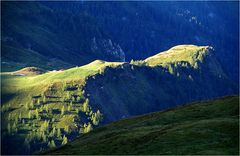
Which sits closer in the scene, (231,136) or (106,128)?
(231,136)

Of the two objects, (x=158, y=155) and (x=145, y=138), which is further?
(x=145, y=138)

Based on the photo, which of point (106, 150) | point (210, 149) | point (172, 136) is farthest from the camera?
point (106, 150)

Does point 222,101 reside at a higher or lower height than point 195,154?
higher

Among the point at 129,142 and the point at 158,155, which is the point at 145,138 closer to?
the point at 129,142

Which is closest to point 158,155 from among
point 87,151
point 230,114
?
point 87,151

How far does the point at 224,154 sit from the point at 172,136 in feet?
74.0

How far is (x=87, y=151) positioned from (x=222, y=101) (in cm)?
4630

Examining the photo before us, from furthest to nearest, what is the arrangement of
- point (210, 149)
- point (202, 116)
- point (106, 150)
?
point (202, 116), point (106, 150), point (210, 149)

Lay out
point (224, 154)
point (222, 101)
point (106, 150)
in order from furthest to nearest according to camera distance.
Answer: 1. point (222, 101)
2. point (106, 150)
3. point (224, 154)

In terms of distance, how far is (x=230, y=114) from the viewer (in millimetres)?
113375

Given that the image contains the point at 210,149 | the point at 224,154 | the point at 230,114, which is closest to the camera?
the point at 224,154

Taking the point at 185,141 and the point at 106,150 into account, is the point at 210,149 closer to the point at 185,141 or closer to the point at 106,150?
the point at 185,141

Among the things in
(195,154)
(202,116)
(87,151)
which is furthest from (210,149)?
(202,116)

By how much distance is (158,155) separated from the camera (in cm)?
7950
